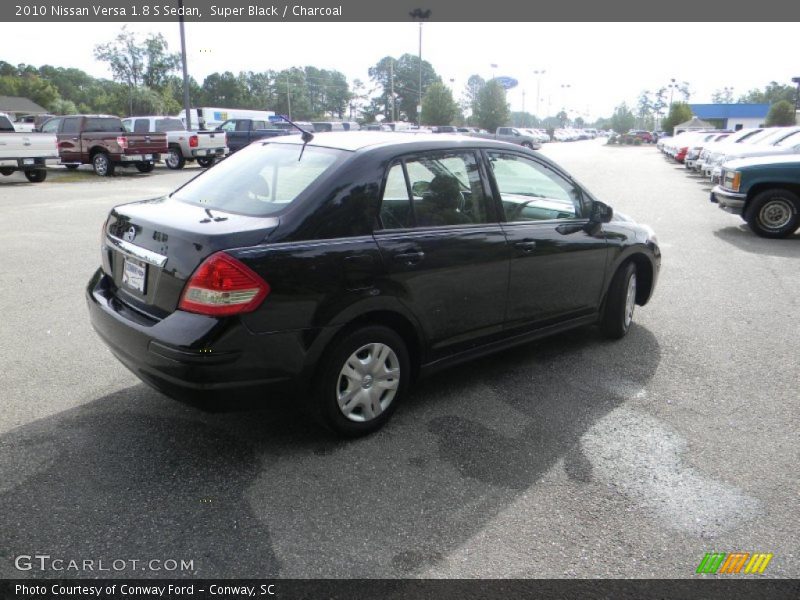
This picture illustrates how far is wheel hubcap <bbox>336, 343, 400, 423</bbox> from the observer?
363cm

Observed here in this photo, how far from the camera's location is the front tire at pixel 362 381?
11.6ft

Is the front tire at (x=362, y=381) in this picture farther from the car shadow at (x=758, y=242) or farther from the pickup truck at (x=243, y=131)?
the pickup truck at (x=243, y=131)

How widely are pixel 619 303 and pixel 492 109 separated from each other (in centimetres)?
7525

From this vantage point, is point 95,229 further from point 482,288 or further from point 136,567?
point 136,567

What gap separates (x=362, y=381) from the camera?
3688 mm

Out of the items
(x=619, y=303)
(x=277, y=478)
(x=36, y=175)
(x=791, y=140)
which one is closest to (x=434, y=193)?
(x=277, y=478)

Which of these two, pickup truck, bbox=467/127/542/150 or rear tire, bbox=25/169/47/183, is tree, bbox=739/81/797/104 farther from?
rear tire, bbox=25/169/47/183

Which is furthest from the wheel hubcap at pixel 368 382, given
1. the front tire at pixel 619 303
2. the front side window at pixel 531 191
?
the front tire at pixel 619 303

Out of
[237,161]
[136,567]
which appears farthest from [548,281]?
[136,567]

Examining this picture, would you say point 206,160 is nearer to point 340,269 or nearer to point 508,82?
point 340,269

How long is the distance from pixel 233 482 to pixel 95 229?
28.5 feet

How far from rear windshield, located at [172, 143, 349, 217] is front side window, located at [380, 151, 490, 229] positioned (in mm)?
374

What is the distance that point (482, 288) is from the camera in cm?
422

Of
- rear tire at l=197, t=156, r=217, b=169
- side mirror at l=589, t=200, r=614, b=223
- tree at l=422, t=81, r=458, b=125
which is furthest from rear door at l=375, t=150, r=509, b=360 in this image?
tree at l=422, t=81, r=458, b=125
